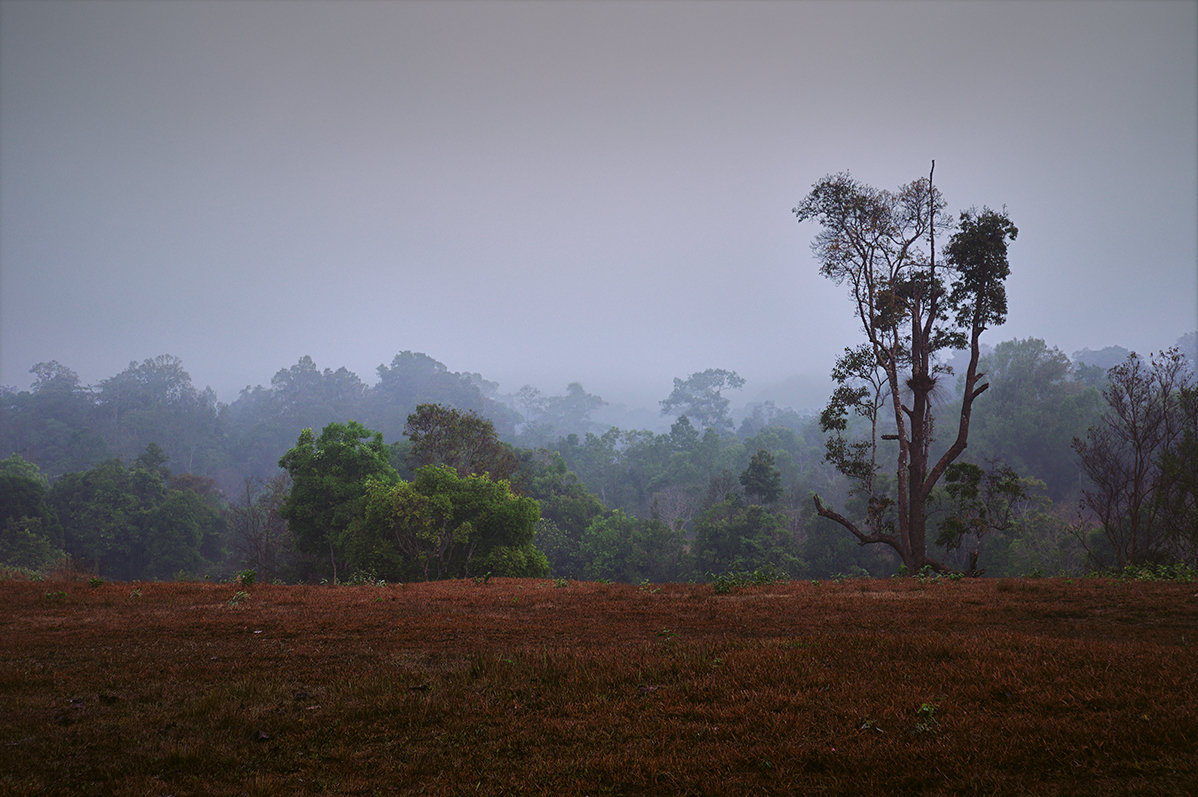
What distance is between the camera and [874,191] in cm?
2584

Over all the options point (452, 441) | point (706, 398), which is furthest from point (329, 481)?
point (706, 398)

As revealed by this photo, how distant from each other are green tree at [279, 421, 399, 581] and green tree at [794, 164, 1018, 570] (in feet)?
89.7

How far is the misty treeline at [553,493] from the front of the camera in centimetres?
2805

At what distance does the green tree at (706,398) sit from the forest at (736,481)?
148 ft

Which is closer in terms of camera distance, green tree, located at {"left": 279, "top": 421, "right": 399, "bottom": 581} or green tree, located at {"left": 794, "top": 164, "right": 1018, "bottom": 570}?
green tree, located at {"left": 794, "top": 164, "right": 1018, "bottom": 570}

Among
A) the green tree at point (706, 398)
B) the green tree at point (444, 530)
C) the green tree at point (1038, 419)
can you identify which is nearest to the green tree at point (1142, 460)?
the green tree at point (444, 530)

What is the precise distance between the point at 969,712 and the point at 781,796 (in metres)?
2.55

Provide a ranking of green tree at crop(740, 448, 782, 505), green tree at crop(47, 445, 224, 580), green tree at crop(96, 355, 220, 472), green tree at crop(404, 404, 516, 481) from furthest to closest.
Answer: green tree at crop(96, 355, 220, 472) → green tree at crop(740, 448, 782, 505) → green tree at crop(47, 445, 224, 580) → green tree at crop(404, 404, 516, 481)

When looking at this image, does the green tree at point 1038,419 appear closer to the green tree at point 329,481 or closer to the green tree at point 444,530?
the green tree at point 444,530

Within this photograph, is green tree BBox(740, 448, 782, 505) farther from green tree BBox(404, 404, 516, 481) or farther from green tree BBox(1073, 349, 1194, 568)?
green tree BBox(1073, 349, 1194, 568)

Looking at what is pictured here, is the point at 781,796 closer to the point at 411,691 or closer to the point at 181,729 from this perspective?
the point at 411,691

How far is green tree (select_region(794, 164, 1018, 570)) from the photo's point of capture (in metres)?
23.9

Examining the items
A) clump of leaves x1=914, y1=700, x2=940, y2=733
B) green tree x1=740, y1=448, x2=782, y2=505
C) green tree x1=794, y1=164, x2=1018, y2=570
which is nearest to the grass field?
clump of leaves x1=914, y1=700, x2=940, y2=733

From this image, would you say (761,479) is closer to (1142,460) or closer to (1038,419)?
(1038,419)
